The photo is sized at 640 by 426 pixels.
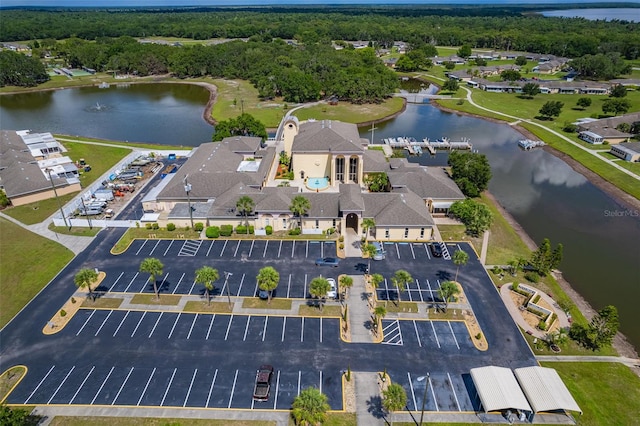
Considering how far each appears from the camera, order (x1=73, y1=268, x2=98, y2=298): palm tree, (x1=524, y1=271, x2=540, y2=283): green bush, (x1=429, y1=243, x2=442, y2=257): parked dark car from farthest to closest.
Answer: (x1=429, y1=243, x2=442, y2=257): parked dark car < (x1=524, y1=271, x2=540, y2=283): green bush < (x1=73, y1=268, x2=98, y2=298): palm tree

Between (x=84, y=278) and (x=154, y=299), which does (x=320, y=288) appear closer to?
(x=154, y=299)

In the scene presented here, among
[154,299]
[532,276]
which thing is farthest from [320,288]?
[532,276]

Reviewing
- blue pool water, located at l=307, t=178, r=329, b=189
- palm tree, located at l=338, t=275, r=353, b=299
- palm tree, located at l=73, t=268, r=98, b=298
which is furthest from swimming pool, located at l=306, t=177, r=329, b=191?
palm tree, located at l=73, t=268, r=98, b=298

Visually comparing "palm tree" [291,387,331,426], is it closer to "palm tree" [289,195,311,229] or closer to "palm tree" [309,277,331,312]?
"palm tree" [309,277,331,312]

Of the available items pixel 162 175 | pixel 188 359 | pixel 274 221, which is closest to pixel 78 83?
pixel 162 175

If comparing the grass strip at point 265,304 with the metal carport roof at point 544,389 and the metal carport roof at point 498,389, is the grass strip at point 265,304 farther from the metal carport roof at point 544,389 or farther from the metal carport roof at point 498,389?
the metal carport roof at point 544,389

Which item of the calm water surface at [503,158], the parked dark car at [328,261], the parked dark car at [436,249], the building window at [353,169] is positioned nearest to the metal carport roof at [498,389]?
the calm water surface at [503,158]
